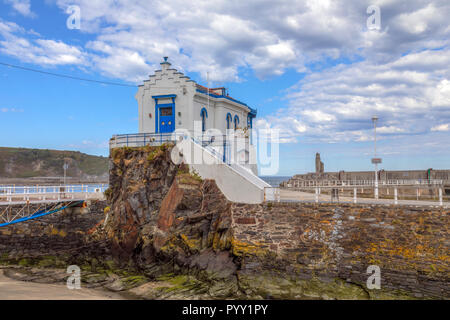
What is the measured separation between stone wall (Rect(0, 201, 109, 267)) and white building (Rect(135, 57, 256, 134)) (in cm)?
642

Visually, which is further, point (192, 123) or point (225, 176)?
point (192, 123)

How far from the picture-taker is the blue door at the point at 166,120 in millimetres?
21812

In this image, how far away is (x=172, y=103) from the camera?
71.6ft

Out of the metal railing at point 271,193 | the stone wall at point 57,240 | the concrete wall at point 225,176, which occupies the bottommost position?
the stone wall at point 57,240

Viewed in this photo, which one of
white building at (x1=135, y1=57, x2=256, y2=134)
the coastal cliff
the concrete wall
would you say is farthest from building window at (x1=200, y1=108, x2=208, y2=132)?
the coastal cliff

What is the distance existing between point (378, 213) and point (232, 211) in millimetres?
5883

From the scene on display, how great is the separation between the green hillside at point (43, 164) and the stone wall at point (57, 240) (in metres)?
72.2

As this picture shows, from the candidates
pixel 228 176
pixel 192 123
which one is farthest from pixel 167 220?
pixel 192 123

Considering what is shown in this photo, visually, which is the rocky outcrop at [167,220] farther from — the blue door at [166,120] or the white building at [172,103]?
the white building at [172,103]

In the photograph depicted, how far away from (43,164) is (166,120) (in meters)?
78.9

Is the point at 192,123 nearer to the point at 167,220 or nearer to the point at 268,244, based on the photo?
the point at 167,220

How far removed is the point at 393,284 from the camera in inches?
450

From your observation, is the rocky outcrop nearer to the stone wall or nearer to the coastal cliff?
the coastal cliff

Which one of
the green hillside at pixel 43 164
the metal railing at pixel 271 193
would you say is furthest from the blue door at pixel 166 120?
the green hillside at pixel 43 164
